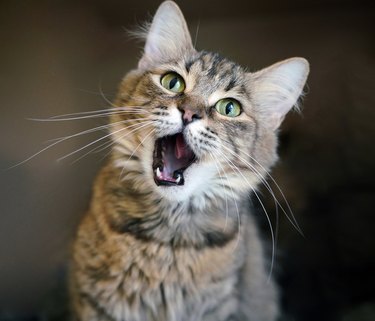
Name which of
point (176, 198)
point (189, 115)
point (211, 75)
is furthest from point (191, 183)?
point (211, 75)

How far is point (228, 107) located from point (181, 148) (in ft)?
0.53

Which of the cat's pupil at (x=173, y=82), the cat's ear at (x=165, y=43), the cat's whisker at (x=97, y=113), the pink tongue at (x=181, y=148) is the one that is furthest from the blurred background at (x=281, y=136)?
the pink tongue at (x=181, y=148)

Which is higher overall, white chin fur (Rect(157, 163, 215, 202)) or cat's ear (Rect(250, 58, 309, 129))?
cat's ear (Rect(250, 58, 309, 129))

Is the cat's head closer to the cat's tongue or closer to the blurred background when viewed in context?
the cat's tongue

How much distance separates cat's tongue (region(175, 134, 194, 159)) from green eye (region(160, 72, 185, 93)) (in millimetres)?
134

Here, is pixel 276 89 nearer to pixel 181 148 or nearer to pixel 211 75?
pixel 211 75

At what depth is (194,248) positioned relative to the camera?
1.11m

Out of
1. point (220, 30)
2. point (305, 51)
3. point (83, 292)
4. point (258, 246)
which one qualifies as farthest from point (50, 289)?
point (305, 51)

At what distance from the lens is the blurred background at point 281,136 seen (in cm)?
125

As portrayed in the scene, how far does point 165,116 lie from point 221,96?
165 mm

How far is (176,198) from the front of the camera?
1.06 meters

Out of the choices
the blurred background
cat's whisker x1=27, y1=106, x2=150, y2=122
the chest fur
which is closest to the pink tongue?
cat's whisker x1=27, y1=106, x2=150, y2=122

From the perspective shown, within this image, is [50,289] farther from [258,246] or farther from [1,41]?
[1,41]

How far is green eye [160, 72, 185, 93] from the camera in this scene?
1.09m
